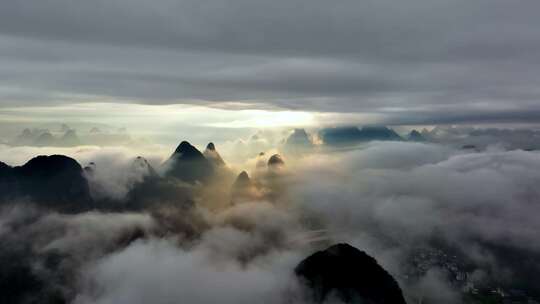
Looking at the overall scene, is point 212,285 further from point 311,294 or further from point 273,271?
point 311,294

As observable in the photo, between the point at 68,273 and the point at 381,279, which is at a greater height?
the point at 381,279

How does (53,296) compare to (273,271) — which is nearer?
(53,296)

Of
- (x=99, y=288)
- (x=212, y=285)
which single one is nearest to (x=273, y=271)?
(x=212, y=285)

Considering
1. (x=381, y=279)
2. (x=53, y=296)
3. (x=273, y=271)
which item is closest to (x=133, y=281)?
(x=53, y=296)

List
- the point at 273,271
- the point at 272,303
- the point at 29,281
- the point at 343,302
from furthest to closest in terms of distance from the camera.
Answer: the point at 273,271 → the point at 29,281 → the point at 272,303 → the point at 343,302

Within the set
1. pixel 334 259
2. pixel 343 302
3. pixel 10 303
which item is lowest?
pixel 10 303

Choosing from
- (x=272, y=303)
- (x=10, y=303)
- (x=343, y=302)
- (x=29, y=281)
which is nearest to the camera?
(x=343, y=302)
